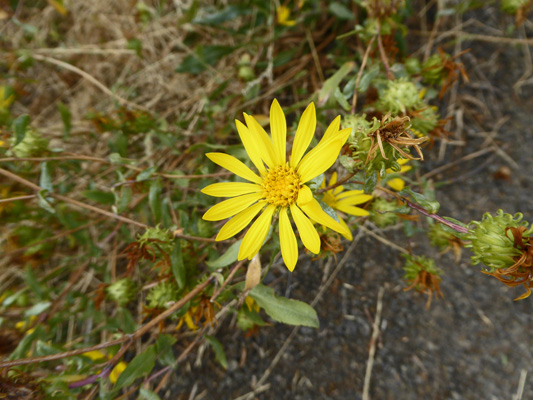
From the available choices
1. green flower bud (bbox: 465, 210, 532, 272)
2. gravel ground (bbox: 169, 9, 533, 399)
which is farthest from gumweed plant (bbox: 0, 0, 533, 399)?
gravel ground (bbox: 169, 9, 533, 399)

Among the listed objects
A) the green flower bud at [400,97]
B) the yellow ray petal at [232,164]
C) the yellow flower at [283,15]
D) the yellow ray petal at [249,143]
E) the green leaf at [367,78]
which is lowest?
the yellow ray petal at [232,164]

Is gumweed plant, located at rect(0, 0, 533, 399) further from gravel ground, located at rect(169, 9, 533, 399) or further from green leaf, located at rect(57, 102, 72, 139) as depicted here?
gravel ground, located at rect(169, 9, 533, 399)

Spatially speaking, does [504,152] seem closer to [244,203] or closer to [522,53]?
[522,53]

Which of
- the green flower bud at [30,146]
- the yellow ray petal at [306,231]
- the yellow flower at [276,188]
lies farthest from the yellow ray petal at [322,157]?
the green flower bud at [30,146]

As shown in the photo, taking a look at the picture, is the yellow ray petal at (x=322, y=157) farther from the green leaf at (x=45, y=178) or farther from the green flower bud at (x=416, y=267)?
the green leaf at (x=45, y=178)

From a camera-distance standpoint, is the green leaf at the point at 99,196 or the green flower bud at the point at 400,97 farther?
the green leaf at the point at 99,196

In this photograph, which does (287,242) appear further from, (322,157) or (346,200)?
(346,200)

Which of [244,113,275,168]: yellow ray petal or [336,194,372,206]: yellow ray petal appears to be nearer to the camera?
[244,113,275,168]: yellow ray petal

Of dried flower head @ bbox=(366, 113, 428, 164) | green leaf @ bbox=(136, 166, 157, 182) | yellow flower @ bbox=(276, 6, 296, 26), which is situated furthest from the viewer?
yellow flower @ bbox=(276, 6, 296, 26)
